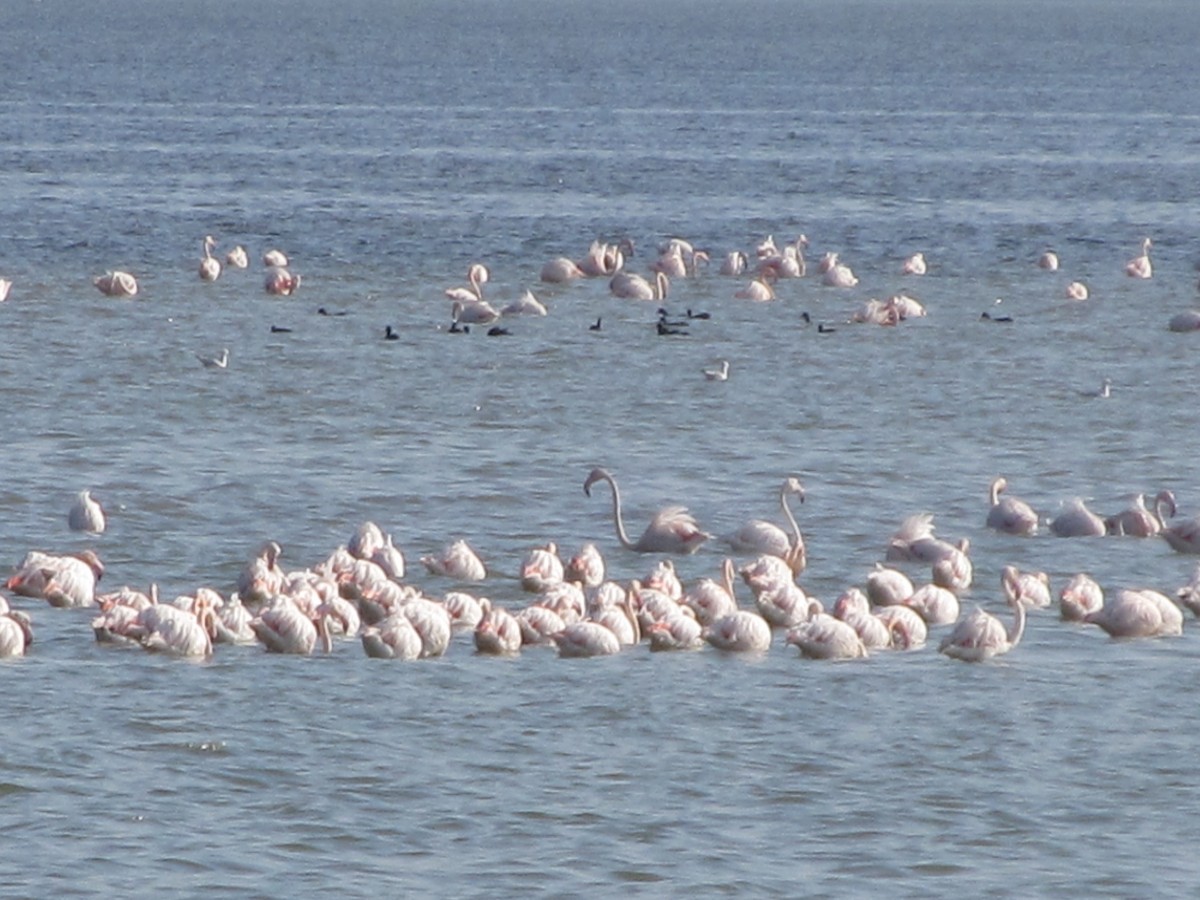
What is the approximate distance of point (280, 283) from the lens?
36.4 metres

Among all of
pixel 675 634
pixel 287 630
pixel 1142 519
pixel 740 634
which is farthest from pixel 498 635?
pixel 1142 519

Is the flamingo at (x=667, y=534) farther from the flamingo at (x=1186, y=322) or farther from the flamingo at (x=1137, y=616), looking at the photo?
the flamingo at (x=1186, y=322)

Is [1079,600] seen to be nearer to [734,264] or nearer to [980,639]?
[980,639]

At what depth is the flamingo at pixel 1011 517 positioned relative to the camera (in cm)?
2105

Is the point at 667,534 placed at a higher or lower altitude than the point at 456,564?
higher

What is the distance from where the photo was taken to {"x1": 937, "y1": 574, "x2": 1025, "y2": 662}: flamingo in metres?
17.4

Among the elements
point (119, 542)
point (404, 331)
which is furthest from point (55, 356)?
point (119, 542)

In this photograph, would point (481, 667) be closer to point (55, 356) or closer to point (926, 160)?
point (55, 356)

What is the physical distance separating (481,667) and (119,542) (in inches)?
173

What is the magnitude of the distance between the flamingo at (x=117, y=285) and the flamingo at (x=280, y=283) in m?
1.76

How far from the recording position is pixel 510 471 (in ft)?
77.5

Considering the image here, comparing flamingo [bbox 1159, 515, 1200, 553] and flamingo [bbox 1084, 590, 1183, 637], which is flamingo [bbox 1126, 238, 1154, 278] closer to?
flamingo [bbox 1159, 515, 1200, 553]

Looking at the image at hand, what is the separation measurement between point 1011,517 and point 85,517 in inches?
267

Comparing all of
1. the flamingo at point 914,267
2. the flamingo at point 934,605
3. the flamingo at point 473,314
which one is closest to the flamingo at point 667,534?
the flamingo at point 934,605
